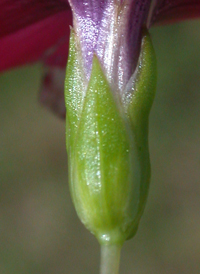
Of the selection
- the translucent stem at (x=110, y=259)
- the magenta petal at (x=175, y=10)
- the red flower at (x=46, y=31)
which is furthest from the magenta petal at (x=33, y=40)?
the translucent stem at (x=110, y=259)

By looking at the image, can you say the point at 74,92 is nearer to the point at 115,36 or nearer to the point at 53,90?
the point at 115,36

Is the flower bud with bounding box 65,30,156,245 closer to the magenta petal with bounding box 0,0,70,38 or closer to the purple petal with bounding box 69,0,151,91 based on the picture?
the purple petal with bounding box 69,0,151,91

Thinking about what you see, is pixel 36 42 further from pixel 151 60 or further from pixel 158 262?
pixel 158 262

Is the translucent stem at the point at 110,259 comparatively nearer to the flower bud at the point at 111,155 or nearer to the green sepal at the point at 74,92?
the flower bud at the point at 111,155

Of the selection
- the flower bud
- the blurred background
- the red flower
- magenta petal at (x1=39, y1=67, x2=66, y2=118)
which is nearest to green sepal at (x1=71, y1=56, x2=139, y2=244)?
the flower bud

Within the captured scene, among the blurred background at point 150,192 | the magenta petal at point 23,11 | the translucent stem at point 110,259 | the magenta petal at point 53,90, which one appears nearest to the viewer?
the translucent stem at point 110,259

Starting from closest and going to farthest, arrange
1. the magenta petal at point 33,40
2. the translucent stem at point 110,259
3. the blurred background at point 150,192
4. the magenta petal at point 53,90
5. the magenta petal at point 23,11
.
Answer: the translucent stem at point 110,259
the magenta petal at point 23,11
the magenta petal at point 33,40
the magenta petal at point 53,90
the blurred background at point 150,192

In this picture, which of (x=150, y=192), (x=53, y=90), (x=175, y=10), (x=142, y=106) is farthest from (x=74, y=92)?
(x=150, y=192)

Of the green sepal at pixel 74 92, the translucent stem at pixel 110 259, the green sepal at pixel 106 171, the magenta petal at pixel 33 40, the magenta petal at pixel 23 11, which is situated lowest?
the translucent stem at pixel 110 259
